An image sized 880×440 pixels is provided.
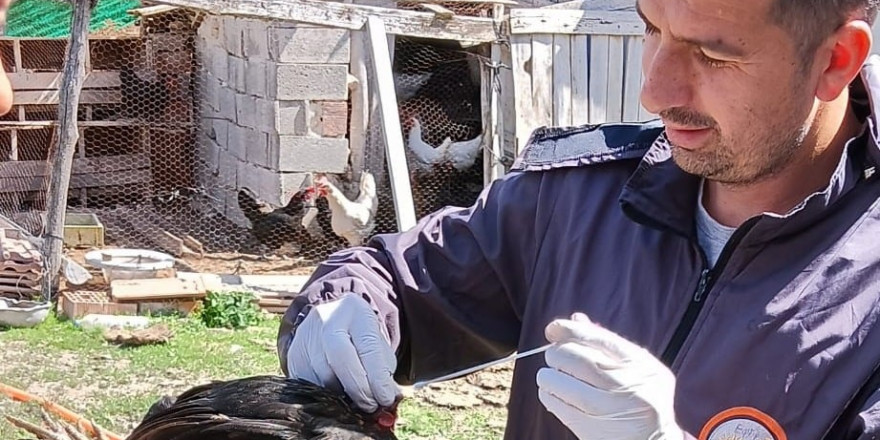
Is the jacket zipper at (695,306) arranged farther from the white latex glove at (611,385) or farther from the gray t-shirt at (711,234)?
the white latex glove at (611,385)

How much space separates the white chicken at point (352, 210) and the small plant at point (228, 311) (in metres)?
1.60

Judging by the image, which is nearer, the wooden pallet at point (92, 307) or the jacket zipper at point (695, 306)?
the jacket zipper at point (695, 306)

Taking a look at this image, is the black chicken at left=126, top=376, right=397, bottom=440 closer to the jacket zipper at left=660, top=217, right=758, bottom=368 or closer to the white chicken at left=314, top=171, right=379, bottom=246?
the jacket zipper at left=660, top=217, right=758, bottom=368

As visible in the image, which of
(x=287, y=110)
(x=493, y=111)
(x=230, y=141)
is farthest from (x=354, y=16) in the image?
(x=230, y=141)

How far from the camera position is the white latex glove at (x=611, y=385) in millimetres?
1639

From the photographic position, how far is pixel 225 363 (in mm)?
6102

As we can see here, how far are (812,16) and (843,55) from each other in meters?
0.10

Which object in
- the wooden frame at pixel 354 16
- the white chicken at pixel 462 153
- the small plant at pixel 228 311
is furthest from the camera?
the white chicken at pixel 462 153

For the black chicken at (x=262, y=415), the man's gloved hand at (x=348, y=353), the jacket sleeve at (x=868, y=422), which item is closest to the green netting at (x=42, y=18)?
the man's gloved hand at (x=348, y=353)

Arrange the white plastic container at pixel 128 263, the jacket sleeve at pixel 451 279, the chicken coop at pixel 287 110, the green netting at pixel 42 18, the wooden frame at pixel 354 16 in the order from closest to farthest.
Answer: the jacket sleeve at pixel 451 279
the white plastic container at pixel 128 263
the wooden frame at pixel 354 16
the chicken coop at pixel 287 110
the green netting at pixel 42 18

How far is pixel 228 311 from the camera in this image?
23.1 ft

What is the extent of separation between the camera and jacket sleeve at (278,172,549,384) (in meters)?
2.10

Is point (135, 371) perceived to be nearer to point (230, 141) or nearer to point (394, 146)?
point (394, 146)

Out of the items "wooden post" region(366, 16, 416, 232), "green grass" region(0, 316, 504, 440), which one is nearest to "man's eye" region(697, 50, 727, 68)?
"green grass" region(0, 316, 504, 440)
